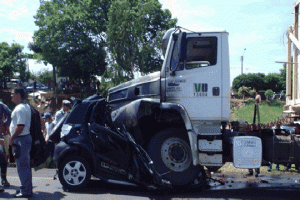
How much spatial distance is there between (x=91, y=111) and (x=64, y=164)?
119 centimetres

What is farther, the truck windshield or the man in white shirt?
the truck windshield

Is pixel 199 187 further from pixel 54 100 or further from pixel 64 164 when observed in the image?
pixel 54 100

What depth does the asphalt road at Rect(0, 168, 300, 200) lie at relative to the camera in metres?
5.90

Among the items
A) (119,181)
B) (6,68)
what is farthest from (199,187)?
(6,68)

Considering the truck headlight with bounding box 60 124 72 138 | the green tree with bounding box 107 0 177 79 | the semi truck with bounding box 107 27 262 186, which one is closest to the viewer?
the semi truck with bounding box 107 27 262 186

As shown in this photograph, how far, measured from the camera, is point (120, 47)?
33.0 m

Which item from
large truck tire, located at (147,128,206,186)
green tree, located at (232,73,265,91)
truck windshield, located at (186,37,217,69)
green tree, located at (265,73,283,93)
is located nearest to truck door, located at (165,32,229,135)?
truck windshield, located at (186,37,217,69)

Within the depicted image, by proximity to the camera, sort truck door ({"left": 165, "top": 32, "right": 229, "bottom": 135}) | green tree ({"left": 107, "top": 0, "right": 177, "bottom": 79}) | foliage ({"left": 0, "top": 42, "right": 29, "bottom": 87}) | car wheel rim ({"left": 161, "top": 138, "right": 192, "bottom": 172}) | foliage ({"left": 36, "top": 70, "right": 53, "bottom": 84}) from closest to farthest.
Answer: truck door ({"left": 165, "top": 32, "right": 229, "bottom": 135}) → car wheel rim ({"left": 161, "top": 138, "right": 192, "bottom": 172}) → green tree ({"left": 107, "top": 0, "right": 177, "bottom": 79}) → foliage ({"left": 0, "top": 42, "right": 29, "bottom": 87}) → foliage ({"left": 36, "top": 70, "right": 53, "bottom": 84})

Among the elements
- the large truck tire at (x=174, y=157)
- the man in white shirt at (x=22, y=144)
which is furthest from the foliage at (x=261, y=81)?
the man in white shirt at (x=22, y=144)

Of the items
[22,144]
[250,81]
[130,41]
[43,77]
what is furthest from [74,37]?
[43,77]

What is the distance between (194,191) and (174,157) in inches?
31.7

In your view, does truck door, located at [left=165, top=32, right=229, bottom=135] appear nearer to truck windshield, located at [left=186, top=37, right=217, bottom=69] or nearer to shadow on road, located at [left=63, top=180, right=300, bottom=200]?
truck windshield, located at [left=186, top=37, right=217, bottom=69]

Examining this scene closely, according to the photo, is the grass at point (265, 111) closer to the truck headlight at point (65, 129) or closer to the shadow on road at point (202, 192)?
the shadow on road at point (202, 192)

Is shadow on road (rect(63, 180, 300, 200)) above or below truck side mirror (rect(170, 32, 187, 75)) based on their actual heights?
below
